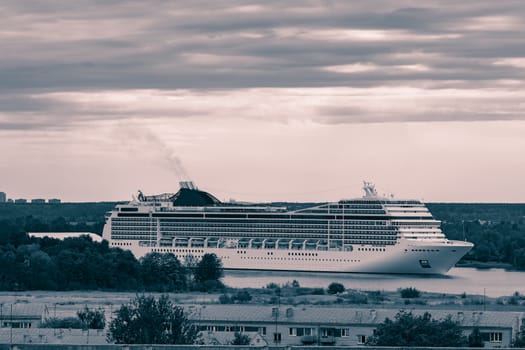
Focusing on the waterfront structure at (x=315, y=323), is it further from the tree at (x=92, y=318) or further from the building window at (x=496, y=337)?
the tree at (x=92, y=318)

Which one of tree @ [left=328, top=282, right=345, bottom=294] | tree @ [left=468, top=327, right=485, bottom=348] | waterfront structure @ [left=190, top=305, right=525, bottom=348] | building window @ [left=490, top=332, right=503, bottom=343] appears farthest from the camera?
tree @ [left=328, top=282, right=345, bottom=294]

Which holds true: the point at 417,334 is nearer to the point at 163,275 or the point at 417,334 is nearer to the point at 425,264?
the point at 163,275

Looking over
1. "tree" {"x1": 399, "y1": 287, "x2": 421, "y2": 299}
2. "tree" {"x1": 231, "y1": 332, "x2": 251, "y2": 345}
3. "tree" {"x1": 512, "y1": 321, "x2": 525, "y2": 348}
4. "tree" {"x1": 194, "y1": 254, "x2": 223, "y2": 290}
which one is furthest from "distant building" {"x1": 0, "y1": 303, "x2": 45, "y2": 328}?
"tree" {"x1": 194, "y1": 254, "x2": 223, "y2": 290}

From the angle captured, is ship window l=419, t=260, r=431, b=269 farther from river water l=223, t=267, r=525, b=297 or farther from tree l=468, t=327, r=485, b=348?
tree l=468, t=327, r=485, b=348

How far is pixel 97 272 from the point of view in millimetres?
105938

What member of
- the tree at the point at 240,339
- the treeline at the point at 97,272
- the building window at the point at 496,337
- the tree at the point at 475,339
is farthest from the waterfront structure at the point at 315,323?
the treeline at the point at 97,272

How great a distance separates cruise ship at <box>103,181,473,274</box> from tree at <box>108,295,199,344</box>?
65.5 metres

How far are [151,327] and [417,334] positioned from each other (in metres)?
8.00

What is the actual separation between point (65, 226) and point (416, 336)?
123119 millimetres

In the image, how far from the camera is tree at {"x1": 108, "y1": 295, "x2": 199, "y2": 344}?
52062 mm

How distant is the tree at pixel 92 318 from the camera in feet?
202

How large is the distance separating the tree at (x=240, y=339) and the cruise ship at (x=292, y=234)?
6576cm

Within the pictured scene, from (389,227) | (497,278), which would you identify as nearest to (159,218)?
(389,227)

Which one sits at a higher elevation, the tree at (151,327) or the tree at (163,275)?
the tree at (163,275)
